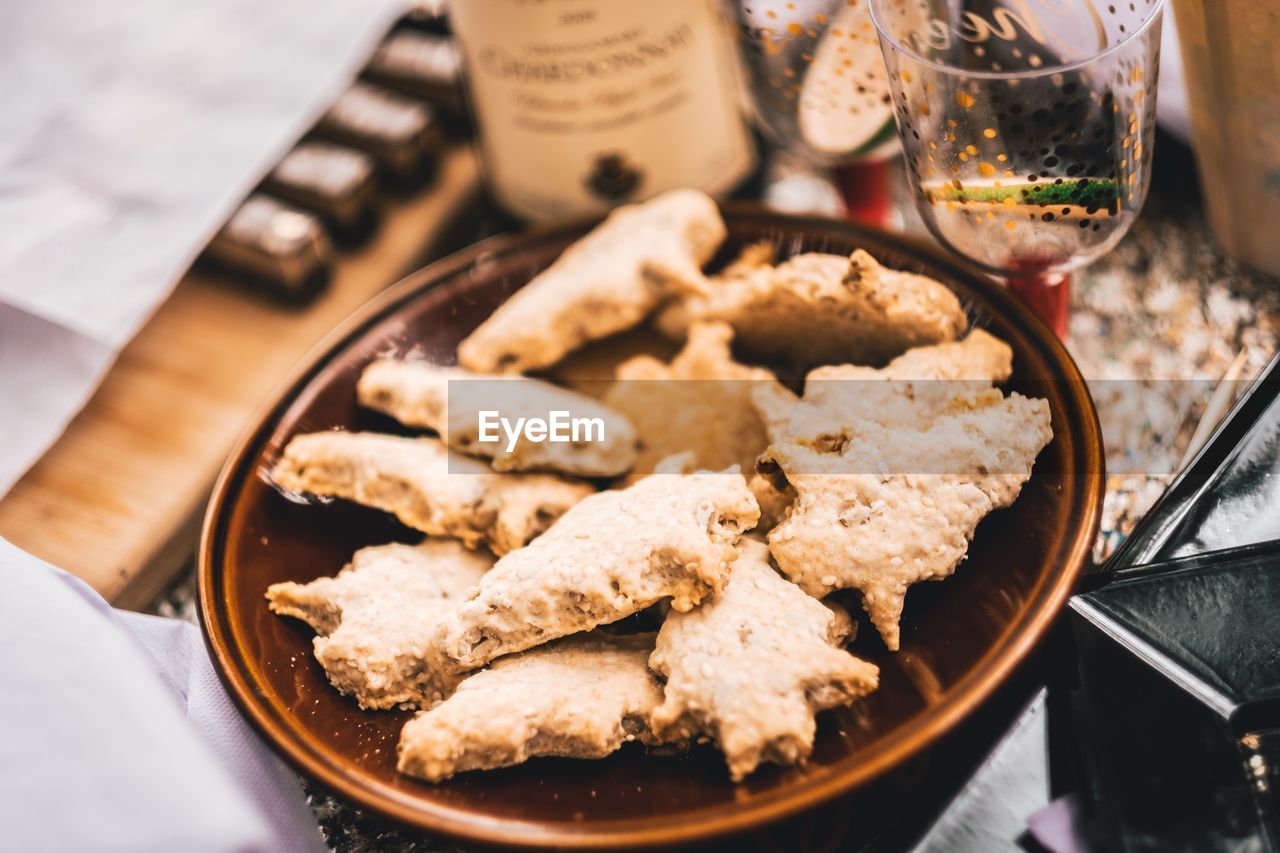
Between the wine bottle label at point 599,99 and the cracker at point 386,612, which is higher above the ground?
the wine bottle label at point 599,99

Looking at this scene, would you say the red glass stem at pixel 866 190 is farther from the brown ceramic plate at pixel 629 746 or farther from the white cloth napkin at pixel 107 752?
the white cloth napkin at pixel 107 752

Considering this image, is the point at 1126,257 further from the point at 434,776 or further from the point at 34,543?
the point at 34,543

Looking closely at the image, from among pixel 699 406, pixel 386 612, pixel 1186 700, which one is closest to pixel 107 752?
pixel 386 612

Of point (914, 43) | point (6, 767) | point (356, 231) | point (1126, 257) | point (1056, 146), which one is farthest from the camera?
point (356, 231)

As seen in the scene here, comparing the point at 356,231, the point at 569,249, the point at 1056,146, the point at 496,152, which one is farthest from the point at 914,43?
the point at 356,231

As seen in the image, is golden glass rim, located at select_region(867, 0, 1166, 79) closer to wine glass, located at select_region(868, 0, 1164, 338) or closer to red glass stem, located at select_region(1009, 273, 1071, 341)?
wine glass, located at select_region(868, 0, 1164, 338)

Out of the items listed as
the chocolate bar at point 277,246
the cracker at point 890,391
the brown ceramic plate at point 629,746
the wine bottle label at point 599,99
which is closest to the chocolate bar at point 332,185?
the chocolate bar at point 277,246
